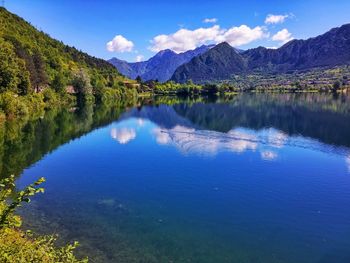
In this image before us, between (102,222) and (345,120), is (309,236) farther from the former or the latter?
(345,120)

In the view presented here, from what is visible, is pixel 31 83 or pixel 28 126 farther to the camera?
pixel 31 83

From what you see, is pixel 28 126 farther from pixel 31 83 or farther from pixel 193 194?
pixel 193 194

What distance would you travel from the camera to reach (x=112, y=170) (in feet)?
139

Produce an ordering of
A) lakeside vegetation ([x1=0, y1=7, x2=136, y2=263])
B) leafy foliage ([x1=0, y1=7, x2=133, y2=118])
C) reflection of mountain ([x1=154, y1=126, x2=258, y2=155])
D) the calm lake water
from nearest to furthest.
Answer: lakeside vegetation ([x1=0, y1=7, x2=136, y2=263]), the calm lake water, reflection of mountain ([x1=154, y1=126, x2=258, y2=155]), leafy foliage ([x1=0, y1=7, x2=133, y2=118])

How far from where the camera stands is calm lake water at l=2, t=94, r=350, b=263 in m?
22.9

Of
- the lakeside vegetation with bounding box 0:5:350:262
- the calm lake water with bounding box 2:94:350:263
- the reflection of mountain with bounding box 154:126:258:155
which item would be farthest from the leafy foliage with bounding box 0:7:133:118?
the reflection of mountain with bounding box 154:126:258:155

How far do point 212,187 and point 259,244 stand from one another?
12309mm

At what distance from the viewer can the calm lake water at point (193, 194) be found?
22906mm

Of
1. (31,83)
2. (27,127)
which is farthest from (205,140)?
(31,83)

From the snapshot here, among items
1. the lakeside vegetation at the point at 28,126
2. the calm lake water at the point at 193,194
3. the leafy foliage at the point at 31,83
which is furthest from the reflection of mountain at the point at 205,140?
the leafy foliage at the point at 31,83

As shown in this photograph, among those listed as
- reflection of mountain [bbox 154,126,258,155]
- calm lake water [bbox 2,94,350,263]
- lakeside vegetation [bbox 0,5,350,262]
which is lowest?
calm lake water [bbox 2,94,350,263]

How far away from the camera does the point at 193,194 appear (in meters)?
33.2

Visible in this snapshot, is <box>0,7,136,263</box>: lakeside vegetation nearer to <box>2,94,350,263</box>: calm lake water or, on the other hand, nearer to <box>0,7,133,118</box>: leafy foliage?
<box>0,7,133,118</box>: leafy foliage

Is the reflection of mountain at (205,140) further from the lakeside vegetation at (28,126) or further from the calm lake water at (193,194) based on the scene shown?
the lakeside vegetation at (28,126)
